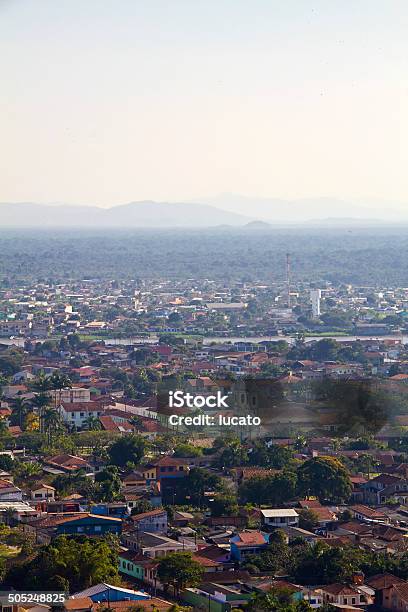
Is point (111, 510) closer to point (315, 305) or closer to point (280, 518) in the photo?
point (280, 518)

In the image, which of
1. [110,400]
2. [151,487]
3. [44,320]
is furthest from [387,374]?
[44,320]

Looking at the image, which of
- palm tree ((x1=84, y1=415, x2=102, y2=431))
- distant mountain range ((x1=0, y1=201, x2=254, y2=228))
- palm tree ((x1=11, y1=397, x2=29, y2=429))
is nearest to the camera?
palm tree ((x1=84, y1=415, x2=102, y2=431))

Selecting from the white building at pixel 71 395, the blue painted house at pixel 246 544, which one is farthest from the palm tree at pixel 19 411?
the blue painted house at pixel 246 544

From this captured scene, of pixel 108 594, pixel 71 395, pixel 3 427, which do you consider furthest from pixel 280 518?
pixel 71 395

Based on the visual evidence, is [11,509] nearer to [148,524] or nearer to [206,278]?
[148,524]

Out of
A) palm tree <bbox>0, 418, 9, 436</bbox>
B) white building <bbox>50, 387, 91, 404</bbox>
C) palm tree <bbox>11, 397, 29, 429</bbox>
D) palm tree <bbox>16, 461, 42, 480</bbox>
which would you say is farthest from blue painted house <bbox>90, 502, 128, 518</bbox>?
white building <bbox>50, 387, 91, 404</bbox>

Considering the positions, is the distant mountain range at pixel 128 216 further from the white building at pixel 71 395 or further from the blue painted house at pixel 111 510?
the blue painted house at pixel 111 510

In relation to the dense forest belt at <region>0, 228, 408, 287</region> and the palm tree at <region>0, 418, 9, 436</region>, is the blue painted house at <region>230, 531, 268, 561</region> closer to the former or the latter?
the palm tree at <region>0, 418, 9, 436</region>
